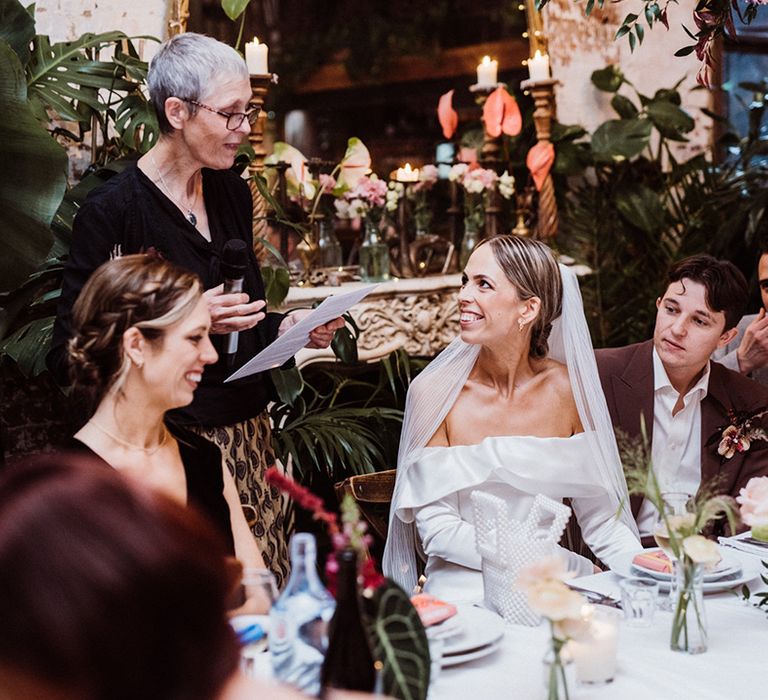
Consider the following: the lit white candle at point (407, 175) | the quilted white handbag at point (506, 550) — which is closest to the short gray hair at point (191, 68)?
the quilted white handbag at point (506, 550)

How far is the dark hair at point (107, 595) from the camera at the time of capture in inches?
37.8

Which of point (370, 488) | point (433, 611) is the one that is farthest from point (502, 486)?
point (433, 611)

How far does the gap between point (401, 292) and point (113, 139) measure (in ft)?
5.03

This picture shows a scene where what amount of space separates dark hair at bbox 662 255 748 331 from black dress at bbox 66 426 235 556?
62.7 inches

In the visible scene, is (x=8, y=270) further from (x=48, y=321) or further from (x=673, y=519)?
(x=673, y=519)

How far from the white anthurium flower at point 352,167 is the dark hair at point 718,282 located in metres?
2.05

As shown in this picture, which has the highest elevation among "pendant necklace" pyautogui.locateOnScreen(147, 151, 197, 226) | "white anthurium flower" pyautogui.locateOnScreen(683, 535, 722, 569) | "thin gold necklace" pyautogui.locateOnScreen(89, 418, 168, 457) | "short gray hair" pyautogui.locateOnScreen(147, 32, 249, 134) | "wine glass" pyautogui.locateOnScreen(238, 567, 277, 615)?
"short gray hair" pyautogui.locateOnScreen(147, 32, 249, 134)

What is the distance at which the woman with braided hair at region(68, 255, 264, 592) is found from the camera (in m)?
2.25

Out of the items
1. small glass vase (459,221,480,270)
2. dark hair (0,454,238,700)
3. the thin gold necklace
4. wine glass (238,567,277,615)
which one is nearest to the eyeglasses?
the thin gold necklace

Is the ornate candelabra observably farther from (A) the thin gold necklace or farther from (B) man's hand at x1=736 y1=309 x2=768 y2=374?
(A) the thin gold necklace

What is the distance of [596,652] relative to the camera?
1.82 metres

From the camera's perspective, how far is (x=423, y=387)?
9.91 feet

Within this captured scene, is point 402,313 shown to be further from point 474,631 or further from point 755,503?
point 474,631

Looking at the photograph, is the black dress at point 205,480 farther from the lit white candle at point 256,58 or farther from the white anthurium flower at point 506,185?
the white anthurium flower at point 506,185
